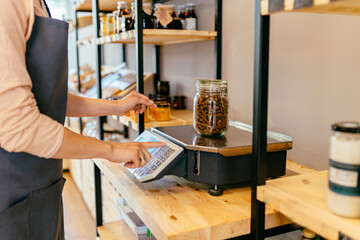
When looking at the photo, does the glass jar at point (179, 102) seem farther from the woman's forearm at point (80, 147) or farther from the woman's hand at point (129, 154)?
the woman's forearm at point (80, 147)

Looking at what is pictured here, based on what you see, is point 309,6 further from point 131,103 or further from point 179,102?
point 179,102

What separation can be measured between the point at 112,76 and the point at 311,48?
78.2 inches

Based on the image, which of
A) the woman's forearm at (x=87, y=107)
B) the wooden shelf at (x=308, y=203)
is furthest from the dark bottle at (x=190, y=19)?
the wooden shelf at (x=308, y=203)

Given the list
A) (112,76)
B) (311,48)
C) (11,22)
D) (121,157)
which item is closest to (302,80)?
(311,48)

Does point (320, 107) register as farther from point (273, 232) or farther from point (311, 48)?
point (273, 232)

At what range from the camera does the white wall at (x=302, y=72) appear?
4.36ft

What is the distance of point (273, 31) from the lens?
166 centimetres

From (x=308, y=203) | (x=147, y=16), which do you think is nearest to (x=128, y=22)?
(x=147, y=16)

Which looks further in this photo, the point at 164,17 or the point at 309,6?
the point at 164,17

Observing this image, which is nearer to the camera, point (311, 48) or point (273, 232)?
point (273, 232)

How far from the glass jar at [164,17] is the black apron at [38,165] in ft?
2.94

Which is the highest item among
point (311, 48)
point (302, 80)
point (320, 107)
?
point (311, 48)

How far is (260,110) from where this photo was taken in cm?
95

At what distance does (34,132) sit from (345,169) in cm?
72
